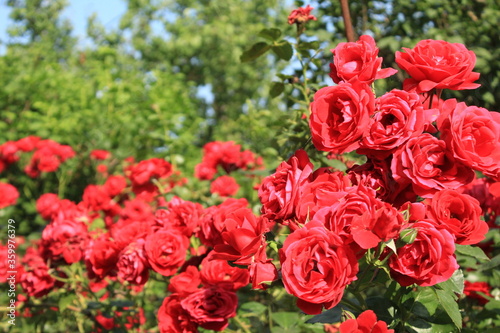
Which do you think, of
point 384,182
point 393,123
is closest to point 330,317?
point 384,182

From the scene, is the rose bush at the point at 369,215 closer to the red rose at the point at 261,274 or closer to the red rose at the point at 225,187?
the red rose at the point at 261,274

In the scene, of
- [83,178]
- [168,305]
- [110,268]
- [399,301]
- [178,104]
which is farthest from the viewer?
[178,104]

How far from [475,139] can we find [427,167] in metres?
0.10

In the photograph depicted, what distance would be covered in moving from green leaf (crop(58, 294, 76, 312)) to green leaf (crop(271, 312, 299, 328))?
72 cm

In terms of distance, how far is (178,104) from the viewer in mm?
5648

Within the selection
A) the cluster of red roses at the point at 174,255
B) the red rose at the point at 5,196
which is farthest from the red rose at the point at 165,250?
the red rose at the point at 5,196

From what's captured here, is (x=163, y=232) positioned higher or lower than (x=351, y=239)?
lower

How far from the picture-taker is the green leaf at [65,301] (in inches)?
68.6

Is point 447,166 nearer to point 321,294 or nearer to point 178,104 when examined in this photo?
point 321,294

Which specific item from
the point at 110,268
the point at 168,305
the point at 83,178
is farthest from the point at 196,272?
the point at 83,178

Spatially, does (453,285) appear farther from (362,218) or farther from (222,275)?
(222,275)

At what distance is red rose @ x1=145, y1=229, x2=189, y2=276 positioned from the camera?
138 centimetres

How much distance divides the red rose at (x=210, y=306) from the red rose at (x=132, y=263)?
21 cm

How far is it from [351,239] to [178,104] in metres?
4.98
